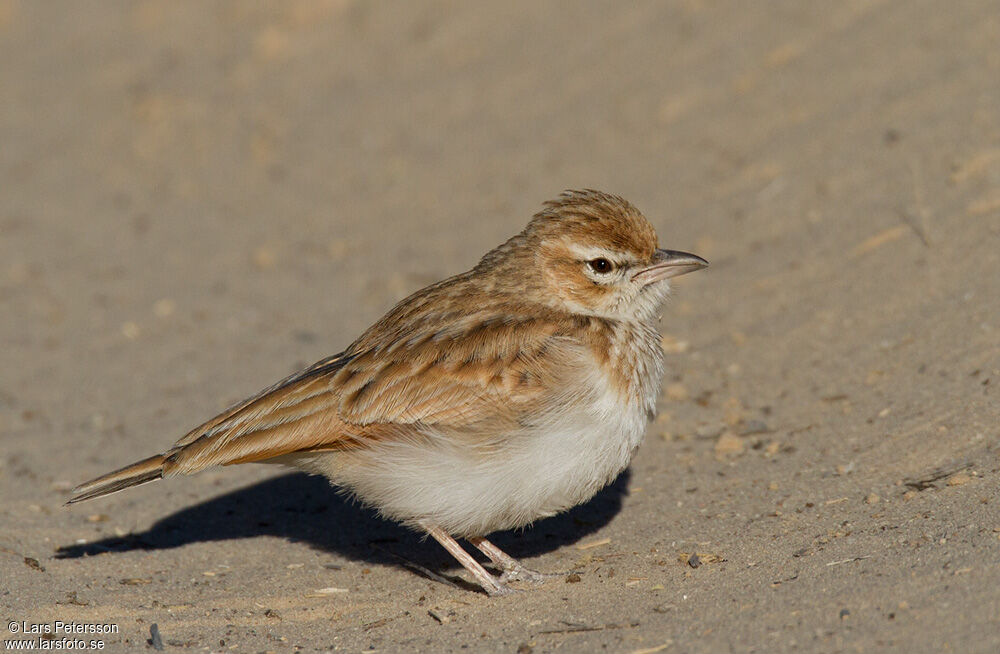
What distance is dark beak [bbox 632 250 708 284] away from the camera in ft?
22.2

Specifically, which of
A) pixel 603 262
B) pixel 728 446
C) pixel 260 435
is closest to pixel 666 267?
pixel 603 262

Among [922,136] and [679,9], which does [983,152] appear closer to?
[922,136]

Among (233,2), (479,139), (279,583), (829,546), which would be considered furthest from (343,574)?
(233,2)

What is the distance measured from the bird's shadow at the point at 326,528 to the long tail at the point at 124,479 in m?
0.75

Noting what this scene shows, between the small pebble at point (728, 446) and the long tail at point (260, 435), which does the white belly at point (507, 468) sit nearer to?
the long tail at point (260, 435)

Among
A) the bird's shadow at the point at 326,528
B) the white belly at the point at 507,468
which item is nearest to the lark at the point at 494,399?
the white belly at the point at 507,468

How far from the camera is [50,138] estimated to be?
1577 cm

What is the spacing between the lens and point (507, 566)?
6.79 meters

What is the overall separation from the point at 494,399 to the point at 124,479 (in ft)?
6.94

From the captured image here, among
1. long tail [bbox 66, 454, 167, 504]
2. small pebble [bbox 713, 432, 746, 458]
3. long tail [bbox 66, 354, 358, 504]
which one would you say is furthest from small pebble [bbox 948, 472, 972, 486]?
long tail [bbox 66, 454, 167, 504]

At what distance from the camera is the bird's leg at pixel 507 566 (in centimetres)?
665

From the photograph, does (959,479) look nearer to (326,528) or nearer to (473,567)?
(473,567)

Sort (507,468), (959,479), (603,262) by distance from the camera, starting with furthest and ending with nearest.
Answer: (603,262), (959,479), (507,468)

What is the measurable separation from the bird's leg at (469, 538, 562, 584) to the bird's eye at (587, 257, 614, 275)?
1.68 meters
